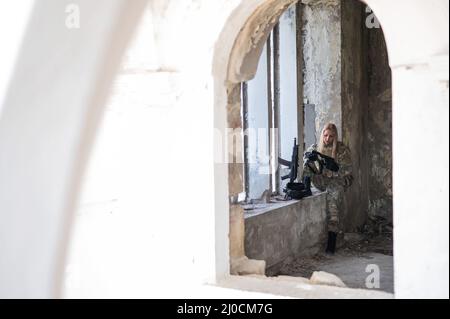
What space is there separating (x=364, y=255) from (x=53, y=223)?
585 cm

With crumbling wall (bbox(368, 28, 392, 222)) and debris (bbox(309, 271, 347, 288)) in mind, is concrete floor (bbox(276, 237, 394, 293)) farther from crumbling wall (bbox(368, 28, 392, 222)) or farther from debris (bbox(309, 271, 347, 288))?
debris (bbox(309, 271, 347, 288))

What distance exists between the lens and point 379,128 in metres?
9.70

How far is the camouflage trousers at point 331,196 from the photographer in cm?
771

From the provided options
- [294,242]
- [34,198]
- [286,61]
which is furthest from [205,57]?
[286,61]

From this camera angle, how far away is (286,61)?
7.55 meters

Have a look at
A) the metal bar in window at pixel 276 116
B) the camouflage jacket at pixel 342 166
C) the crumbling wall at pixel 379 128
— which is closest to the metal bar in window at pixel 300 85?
the camouflage jacket at pixel 342 166

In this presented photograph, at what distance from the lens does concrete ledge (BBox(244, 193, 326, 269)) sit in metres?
5.53

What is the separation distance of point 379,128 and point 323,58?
7.03 feet

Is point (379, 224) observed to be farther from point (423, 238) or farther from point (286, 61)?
point (423, 238)

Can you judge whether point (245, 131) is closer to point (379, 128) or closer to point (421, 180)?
point (421, 180)

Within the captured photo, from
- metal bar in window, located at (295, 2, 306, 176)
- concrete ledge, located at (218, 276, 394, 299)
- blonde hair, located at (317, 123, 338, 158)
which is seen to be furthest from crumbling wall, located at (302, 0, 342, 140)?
concrete ledge, located at (218, 276, 394, 299)

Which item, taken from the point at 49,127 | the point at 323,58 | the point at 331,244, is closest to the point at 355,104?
the point at 323,58

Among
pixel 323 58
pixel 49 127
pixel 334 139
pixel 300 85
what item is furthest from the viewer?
pixel 323 58

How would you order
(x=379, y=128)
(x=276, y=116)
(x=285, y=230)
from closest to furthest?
(x=285, y=230)
(x=276, y=116)
(x=379, y=128)
